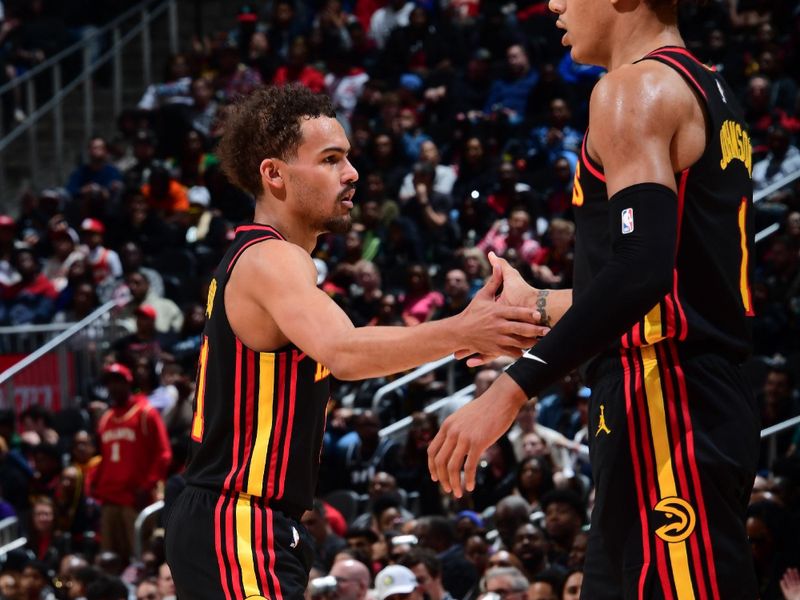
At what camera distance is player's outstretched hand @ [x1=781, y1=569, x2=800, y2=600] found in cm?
749

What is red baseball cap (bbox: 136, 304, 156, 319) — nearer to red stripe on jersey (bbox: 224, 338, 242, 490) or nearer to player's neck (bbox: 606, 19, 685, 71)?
red stripe on jersey (bbox: 224, 338, 242, 490)

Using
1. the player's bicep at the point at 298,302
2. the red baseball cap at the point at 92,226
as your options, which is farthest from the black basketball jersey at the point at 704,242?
the red baseball cap at the point at 92,226

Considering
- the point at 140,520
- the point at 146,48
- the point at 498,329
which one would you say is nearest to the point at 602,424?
the point at 498,329

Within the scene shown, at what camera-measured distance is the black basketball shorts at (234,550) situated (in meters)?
3.89

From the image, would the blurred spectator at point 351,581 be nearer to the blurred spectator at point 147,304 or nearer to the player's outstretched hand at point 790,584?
the player's outstretched hand at point 790,584

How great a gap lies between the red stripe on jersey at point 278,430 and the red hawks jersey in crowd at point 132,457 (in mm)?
8322

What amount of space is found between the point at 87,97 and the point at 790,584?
13252 millimetres

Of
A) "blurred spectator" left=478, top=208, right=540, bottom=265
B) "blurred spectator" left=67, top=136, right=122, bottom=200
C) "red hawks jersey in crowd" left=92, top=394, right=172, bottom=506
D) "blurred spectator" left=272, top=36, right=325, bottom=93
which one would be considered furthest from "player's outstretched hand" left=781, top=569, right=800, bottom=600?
"blurred spectator" left=67, top=136, right=122, bottom=200

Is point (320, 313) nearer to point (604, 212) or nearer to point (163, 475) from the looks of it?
point (604, 212)

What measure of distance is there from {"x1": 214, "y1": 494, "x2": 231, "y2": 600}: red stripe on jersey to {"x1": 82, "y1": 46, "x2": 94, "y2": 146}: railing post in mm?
15203

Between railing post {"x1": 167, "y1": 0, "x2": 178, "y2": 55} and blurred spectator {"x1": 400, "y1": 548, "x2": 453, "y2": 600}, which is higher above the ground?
railing post {"x1": 167, "y1": 0, "x2": 178, "y2": 55}

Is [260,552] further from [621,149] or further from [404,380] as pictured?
[404,380]

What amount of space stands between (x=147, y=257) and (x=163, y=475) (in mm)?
4238

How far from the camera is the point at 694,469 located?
10.7 ft
